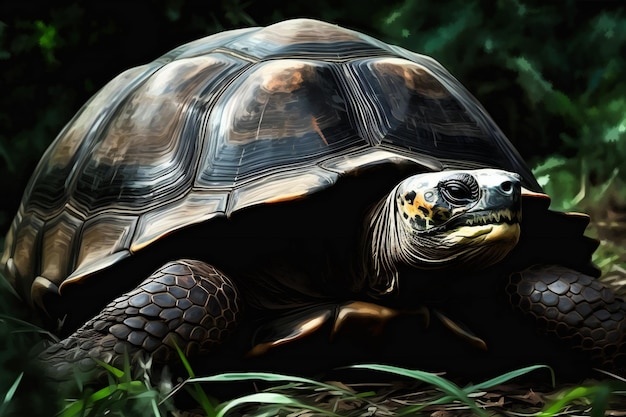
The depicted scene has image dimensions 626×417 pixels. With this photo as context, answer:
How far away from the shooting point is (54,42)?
438 cm

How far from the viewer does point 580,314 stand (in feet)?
6.91

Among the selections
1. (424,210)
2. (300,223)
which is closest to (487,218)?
(424,210)

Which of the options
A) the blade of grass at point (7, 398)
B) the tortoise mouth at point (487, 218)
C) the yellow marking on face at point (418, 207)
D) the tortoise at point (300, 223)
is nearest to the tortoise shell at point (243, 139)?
the tortoise at point (300, 223)

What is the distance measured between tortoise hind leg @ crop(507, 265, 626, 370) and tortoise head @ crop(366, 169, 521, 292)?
0.97ft

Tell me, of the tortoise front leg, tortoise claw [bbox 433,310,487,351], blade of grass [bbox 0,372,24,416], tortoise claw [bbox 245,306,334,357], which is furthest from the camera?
tortoise claw [bbox 433,310,487,351]

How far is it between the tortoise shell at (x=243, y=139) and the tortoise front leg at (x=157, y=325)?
195 millimetres

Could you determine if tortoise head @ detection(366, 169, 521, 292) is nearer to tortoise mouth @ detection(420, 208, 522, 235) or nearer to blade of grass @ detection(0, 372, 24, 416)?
tortoise mouth @ detection(420, 208, 522, 235)

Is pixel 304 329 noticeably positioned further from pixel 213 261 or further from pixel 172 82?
pixel 172 82

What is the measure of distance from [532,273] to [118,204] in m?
1.32

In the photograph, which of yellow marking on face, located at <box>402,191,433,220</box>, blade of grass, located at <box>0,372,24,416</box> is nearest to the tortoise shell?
yellow marking on face, located at <box>402,191,433,220</box>

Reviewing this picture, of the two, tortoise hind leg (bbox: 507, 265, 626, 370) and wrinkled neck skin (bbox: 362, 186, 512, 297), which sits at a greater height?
wrinkled neck skin (bbox: 362, 186, 512, 297)

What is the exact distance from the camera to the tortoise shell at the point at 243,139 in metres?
2.07

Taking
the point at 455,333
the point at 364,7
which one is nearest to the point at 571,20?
the point at 364,7

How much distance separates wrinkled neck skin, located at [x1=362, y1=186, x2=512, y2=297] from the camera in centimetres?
187
